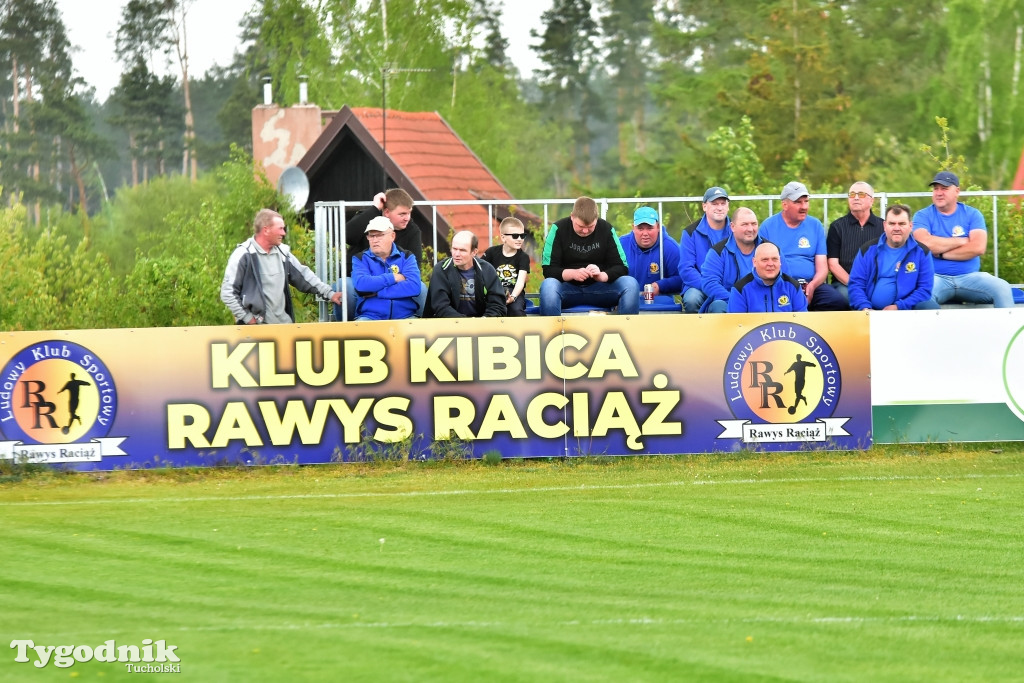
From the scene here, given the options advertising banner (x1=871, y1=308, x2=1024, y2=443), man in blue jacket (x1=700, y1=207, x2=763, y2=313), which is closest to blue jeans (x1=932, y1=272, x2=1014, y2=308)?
advertising banner (x1=871, y1=308, x2=1024, y2=443)

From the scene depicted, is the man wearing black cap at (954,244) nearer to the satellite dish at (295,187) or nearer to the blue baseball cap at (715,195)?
the blue baseball cap at (715,195)

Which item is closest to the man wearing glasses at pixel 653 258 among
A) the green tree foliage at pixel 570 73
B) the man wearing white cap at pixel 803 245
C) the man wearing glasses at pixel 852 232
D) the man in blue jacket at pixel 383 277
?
the man wearing white cap at pixel 803 245

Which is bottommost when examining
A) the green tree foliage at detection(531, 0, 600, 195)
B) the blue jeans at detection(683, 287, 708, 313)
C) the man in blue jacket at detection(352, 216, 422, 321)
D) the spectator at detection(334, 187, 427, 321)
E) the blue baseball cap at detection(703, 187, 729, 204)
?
the blue jeans at detection(683, 287, 708, 313)

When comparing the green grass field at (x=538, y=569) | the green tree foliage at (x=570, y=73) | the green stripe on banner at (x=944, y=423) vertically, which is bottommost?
the green grass field at (x=538, y=569)

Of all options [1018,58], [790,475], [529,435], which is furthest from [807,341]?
[1018,58]

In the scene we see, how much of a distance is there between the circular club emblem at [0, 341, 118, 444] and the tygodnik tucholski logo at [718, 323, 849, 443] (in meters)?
5.52

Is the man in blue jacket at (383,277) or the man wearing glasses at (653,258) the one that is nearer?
the man in blue jacket at (383,277)

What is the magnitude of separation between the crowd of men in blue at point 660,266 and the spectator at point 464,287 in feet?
0.04

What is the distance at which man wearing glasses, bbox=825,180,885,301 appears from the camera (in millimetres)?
13961

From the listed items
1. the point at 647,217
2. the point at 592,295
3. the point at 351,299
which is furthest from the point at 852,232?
the point at 351,299

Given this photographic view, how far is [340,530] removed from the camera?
31.8 ft

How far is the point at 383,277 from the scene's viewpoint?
13336 mm

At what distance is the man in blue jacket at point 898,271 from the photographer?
1314cm

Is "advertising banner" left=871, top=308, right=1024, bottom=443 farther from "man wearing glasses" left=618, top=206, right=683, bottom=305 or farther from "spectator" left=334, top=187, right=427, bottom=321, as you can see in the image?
"spectator" left=334, top=187, right=427, bottom=321
